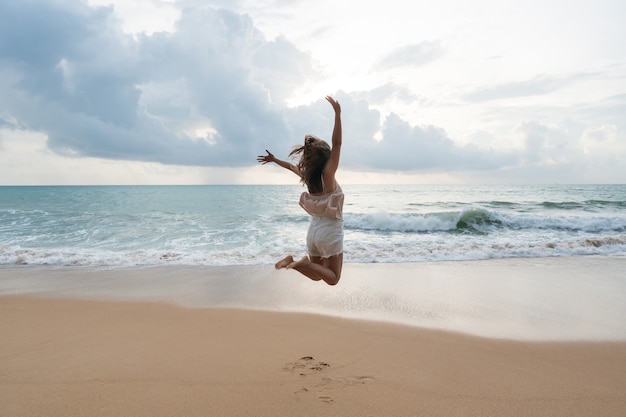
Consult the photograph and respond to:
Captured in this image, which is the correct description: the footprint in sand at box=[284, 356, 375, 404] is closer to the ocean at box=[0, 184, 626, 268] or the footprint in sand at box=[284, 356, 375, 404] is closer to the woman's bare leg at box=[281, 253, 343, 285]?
the woman's bare leg at box=[281, 253, 343, 285]

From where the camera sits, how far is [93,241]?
15.8m

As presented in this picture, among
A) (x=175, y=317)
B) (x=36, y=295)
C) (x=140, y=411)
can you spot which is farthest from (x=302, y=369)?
(x=36, y=295)

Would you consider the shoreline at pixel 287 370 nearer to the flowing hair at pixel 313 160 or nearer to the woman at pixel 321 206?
the woman at pixel 321 206

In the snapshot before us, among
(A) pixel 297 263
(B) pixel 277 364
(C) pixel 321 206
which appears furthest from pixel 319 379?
(C) pixel 321 206

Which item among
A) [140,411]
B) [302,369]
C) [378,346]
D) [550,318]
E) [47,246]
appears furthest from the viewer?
[47,246]

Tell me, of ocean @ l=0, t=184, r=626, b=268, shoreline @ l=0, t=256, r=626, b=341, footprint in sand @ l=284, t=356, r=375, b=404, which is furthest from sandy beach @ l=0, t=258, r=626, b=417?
ocean @ l=0, t=184, r=626, b=268

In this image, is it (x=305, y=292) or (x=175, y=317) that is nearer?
(x=175, y=317)

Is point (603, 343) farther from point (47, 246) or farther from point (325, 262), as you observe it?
point (47, 246)

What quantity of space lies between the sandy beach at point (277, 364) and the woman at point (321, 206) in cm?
124

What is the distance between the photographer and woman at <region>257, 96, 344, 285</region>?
11.9ft

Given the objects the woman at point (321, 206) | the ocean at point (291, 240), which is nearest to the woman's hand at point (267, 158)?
the woman at point (321, 206)

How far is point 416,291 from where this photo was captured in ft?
25.6

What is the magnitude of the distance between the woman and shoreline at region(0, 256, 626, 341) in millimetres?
2618

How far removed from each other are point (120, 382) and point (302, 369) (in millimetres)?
1880
